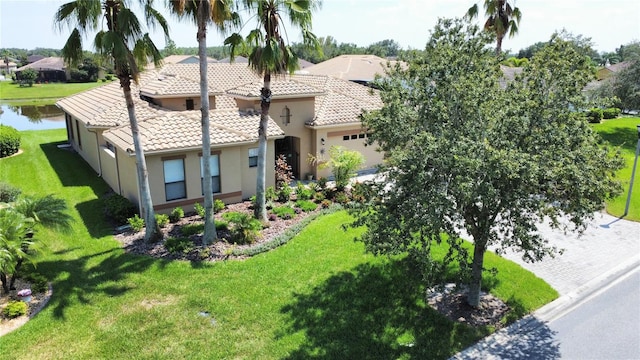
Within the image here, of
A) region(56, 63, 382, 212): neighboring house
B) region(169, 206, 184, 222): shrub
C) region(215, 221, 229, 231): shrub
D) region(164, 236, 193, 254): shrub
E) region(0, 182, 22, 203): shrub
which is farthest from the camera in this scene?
region(0, 182, 22, 203): shrub

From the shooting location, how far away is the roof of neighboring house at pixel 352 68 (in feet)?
132

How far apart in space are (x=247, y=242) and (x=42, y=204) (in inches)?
236

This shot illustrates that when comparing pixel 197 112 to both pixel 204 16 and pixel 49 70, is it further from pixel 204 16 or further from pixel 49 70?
pixel 49 70

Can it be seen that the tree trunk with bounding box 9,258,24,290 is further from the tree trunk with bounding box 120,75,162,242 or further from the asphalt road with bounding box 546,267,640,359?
the asphalt road with bounding box 546,267,640,359

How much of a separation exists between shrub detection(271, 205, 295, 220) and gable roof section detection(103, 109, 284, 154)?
292cm

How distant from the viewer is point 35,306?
10914 mm

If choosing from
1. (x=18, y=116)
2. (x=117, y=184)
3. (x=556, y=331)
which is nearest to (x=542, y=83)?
(x=556, y=331)

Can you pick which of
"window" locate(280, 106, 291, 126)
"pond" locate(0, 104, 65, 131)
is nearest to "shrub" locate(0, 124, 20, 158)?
"pond" locate(0, 104, 65, 131)

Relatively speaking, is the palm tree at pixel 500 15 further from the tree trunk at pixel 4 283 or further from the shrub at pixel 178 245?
the tree trunk at pixel 4 283

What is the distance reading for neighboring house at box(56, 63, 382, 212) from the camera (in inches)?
655

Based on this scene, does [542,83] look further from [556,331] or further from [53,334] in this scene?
[53,334]

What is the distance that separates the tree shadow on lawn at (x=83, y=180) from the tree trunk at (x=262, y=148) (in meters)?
5.16

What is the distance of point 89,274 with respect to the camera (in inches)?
488

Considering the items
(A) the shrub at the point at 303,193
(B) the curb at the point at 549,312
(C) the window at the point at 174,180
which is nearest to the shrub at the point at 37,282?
(C) the window at the point at 174,180
